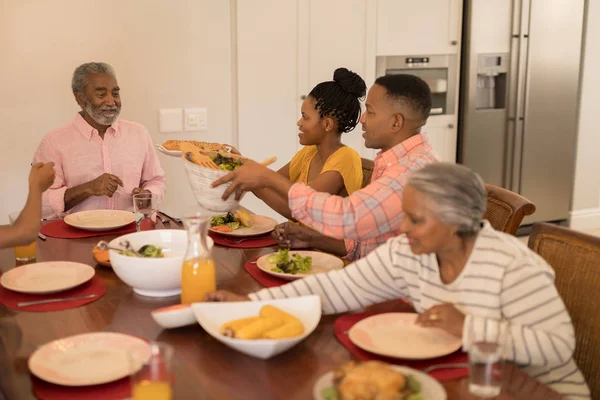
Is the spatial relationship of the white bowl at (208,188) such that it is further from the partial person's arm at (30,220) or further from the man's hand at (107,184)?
the man's hand at (107,184)

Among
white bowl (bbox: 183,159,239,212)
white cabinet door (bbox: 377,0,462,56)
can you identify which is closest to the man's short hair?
white bowl (bbox: 183,159,239,212)

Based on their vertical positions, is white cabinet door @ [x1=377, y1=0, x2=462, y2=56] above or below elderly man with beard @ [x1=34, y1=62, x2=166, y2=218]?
above

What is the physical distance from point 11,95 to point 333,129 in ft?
6.06

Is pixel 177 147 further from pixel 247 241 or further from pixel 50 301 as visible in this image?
pixel 50 301

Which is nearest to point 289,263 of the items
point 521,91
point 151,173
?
point 151,173

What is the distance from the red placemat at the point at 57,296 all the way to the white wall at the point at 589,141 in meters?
4.25

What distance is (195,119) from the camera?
13.3 feet

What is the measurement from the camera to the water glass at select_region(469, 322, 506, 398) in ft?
3.99

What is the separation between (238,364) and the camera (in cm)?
143

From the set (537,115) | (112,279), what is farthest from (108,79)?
(537,115)

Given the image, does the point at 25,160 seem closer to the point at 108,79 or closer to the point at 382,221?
the point at 108,79

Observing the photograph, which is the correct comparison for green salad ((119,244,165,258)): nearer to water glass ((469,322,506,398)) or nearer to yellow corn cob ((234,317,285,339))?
yellow corn cob ((234,317,285,339))

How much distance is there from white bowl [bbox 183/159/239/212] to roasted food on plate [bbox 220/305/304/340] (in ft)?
2.21

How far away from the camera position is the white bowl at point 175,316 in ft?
5.12
